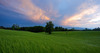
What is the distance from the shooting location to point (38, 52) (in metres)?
4.39

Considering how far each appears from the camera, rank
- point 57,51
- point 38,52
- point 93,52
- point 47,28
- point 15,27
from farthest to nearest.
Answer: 1. point 15,27
2. point 47,28
3. point 93,52
4. point 57,51
5. point 38,52

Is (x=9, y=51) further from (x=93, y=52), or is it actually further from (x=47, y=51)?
(x=93, y=52)

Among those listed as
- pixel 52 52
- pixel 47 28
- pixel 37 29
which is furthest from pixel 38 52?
pixel 37 29

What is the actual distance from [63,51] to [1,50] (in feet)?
16.8

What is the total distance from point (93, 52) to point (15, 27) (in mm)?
72881

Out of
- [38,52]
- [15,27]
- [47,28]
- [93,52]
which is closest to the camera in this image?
[38,52]

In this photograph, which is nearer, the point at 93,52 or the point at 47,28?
the point at 93,52

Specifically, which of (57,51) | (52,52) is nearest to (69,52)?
(57,51)

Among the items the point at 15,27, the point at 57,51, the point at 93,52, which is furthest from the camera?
the point at 15,27

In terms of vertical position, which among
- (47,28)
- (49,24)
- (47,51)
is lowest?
(47,51)

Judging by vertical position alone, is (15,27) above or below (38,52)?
above

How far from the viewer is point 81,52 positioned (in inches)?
198

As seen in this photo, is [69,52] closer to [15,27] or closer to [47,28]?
[47,28]

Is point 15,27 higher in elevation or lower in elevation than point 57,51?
higher
